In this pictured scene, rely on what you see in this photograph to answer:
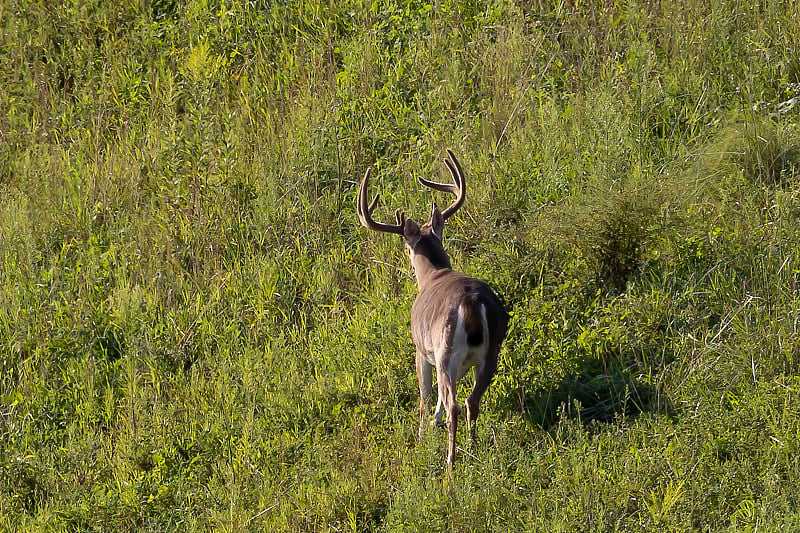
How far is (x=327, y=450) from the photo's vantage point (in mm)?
7535

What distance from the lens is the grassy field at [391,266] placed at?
6.68 meters

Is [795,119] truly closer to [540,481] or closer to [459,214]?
[459,214]

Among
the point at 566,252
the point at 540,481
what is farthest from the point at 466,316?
the point at 566,252

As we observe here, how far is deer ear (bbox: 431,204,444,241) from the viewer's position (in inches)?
319

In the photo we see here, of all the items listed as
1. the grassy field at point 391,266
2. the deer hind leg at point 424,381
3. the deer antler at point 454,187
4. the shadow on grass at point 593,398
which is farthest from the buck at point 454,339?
the deer antler at point 454,187

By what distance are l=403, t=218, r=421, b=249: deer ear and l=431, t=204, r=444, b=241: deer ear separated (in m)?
0.12

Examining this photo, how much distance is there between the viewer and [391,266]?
29.5 feet

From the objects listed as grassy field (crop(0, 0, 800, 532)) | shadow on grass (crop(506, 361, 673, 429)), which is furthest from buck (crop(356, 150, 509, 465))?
shadow on grass (crop(506, 361, 673, 429))

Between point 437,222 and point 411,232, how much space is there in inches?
8.4

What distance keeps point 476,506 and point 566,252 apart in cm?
231

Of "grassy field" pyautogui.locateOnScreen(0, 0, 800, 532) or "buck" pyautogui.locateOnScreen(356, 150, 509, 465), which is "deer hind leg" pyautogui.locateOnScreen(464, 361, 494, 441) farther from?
"grassy field" pyautogui.locateOnScreen(0, 0, 800, 532)

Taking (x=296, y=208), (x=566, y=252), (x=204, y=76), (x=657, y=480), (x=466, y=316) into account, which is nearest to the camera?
(x=657, y=480)

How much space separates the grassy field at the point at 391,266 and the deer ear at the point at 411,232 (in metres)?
0.56

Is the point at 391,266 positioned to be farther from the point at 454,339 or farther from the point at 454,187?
the point at 454,339
